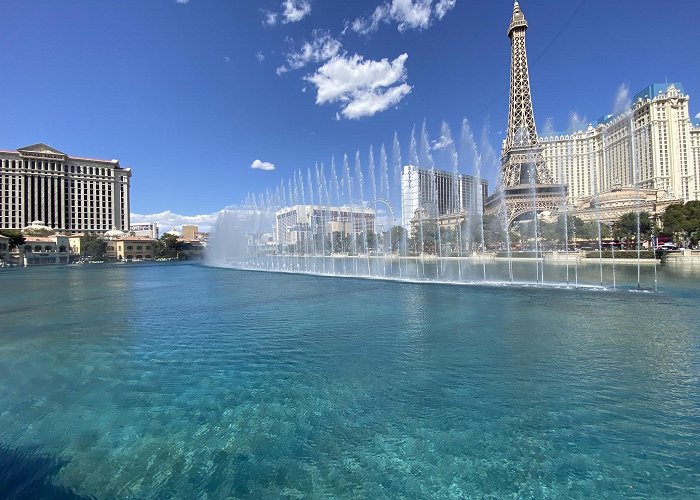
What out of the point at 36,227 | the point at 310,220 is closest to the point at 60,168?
the point at 36,227

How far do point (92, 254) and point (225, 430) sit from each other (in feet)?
329

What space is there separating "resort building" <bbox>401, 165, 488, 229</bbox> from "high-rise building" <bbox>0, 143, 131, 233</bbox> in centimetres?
9413

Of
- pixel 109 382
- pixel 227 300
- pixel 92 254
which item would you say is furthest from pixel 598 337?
pixel 92 254

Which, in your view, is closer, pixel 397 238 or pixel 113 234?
pixel 397 238

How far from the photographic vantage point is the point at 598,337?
1051 cm

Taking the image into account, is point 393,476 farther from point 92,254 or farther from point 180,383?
point 92,254

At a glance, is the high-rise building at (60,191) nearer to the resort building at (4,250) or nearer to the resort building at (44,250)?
the resort building at (44,250)

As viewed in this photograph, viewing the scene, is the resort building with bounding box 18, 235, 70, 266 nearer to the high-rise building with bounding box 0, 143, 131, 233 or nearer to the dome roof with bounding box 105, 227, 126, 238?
the dome roof with bounding box 105, 227, 126, 238

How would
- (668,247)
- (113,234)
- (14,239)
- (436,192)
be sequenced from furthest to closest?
1. (113,234)
2. (14,239)
3. (668,247)
4. (436,192)

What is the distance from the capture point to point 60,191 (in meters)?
104

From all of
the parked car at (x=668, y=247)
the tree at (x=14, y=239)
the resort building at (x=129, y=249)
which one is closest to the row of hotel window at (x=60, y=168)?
the resort building at (x=129, y=249)

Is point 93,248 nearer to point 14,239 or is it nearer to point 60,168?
point 14,239

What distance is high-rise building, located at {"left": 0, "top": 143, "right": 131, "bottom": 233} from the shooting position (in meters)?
98.5

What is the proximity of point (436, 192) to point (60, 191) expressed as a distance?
11329cm
